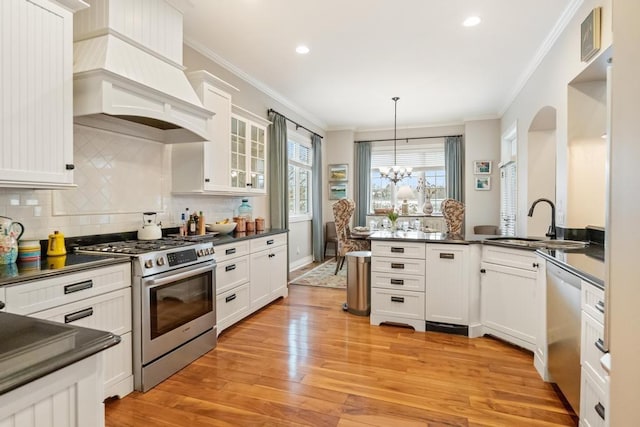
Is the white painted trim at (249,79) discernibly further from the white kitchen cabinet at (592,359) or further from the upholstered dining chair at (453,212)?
the white kitchen cabinet at (592,359)

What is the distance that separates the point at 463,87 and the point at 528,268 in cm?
329

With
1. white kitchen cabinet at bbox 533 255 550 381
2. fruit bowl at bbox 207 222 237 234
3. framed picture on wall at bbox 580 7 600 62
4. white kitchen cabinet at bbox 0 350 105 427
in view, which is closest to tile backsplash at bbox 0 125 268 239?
fruit bowl at bbox 207 222 237 234

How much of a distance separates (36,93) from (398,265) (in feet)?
9.80

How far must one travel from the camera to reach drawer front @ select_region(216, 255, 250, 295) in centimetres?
312

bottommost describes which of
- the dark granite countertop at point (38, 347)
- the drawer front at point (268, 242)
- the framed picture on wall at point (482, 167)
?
the drawer front at point (268, 242)

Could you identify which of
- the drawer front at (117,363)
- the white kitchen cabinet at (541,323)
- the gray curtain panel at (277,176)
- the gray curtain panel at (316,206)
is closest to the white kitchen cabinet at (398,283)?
the white kitchen cabinet at (541,323)

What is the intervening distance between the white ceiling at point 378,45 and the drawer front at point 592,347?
8.49 ft

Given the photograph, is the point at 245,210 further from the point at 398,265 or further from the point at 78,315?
the point at 78,315

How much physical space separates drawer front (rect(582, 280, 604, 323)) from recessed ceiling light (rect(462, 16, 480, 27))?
251cm

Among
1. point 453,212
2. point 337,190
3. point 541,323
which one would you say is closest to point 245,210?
point 453,212

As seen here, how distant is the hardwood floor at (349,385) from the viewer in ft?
6.50

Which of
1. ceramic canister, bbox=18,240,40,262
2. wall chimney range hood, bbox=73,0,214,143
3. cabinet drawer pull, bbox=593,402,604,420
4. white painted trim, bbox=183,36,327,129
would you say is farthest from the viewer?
white painted trim, bbox=183,36,327,129

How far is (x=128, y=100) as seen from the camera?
2.29 m

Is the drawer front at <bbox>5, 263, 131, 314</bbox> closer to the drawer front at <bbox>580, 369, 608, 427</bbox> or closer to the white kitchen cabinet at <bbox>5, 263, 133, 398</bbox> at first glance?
the white kitchen cabinet at <bbox>5, 263, 133, 398</bbox>
